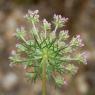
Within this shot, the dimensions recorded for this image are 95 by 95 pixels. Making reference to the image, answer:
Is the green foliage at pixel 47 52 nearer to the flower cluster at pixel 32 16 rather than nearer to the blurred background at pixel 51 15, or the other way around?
the flower cluster at pixel 32 16

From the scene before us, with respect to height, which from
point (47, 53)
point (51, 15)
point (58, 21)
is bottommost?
point (47, 53)

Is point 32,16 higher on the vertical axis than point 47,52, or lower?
higher

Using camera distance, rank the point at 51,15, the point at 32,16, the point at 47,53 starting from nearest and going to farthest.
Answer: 1. the point at 47,53
2. the point at 32,16
3. the point at 51,15

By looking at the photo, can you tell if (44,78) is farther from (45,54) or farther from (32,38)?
(32,38)

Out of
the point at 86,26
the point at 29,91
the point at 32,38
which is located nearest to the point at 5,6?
the point at 86,26

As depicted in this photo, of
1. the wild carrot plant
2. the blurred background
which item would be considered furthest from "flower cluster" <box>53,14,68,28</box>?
the blurred background

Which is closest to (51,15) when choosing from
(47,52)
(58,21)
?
(58,21)

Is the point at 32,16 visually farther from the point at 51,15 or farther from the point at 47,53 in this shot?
the point at 51,15

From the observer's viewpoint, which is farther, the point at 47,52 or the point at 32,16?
the point at 32,16
